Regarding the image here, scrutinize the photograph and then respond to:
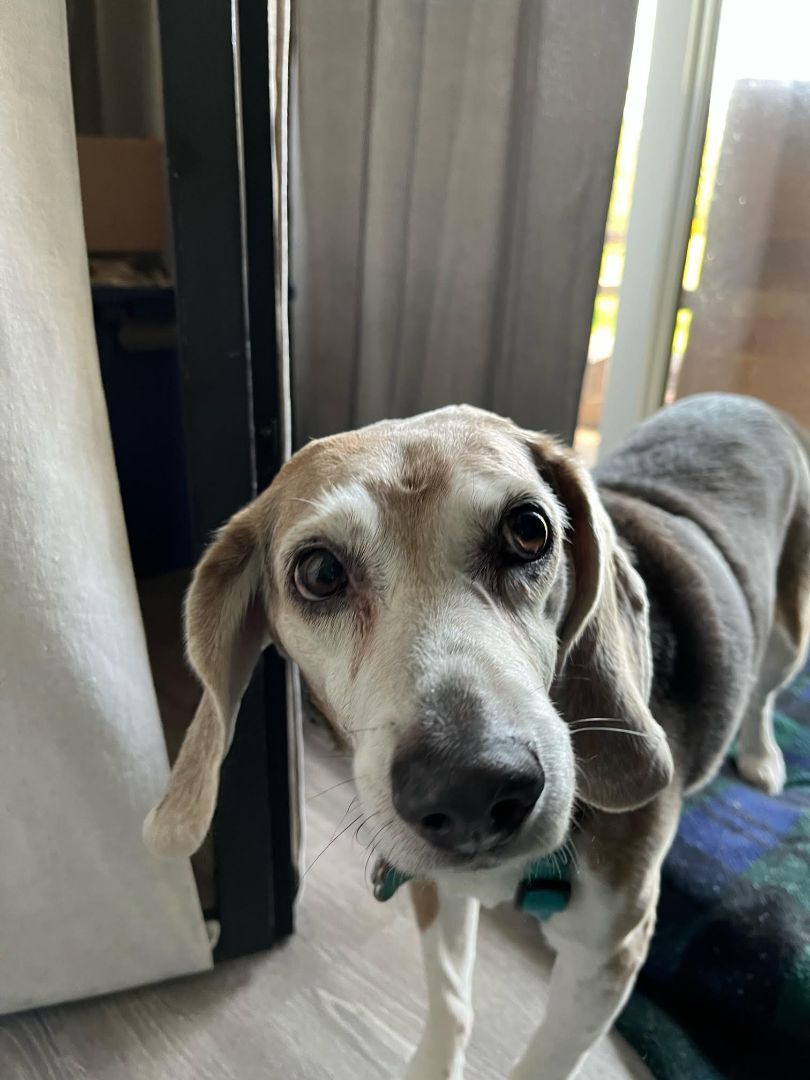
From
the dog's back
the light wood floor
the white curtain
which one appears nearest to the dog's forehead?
the white curtain

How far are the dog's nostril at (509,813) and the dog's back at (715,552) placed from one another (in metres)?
0.61

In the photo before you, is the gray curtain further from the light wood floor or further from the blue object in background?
the light wood floor

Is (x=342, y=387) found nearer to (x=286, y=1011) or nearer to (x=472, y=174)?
(x=472, y=174)

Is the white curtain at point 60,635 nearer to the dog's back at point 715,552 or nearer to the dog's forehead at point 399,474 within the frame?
the dog's forehead at point 399,474

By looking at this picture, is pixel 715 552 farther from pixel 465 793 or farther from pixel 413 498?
pixel 465 793

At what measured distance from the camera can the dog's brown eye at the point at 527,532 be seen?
104 cm

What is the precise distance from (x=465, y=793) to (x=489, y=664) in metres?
0.15

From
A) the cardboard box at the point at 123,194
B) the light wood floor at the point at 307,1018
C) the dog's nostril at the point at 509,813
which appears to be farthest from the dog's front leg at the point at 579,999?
the cardboard box at the point at 123,194

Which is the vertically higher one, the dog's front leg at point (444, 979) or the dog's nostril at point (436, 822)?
the dog's nostril at point (436, 822)

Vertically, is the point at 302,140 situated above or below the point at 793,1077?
above

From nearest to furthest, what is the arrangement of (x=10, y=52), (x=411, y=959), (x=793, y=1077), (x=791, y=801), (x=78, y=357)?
(x=10, y=52) < (x=78, y=357) < (x=793, y=1077) < (x=411, y=959) < (x=791, y=801)

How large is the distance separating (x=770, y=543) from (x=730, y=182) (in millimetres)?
1382

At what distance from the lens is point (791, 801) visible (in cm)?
192

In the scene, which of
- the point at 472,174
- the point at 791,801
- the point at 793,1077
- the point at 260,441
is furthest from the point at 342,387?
the point at 793,1077
